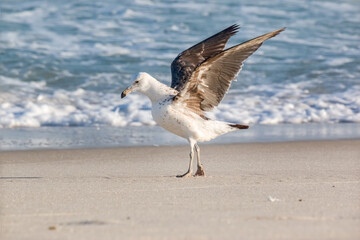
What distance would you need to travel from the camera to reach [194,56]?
7574mm

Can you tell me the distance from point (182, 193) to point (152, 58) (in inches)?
403

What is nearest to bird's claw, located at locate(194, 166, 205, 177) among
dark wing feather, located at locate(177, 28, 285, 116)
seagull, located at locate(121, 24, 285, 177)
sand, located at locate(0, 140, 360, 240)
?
seagull, located at locate(121, 24, 285, 177)

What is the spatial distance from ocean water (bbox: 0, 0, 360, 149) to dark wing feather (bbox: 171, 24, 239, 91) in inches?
51.6

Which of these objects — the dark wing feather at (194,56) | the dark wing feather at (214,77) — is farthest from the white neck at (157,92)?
the dark wing feather at (194,56)

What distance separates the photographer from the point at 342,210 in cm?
442

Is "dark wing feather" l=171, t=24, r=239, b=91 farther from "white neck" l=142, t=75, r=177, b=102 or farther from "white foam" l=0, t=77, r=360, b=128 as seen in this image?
"white foam" l=0, t=77, r=360, b=128

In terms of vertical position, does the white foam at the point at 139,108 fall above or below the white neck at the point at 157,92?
below

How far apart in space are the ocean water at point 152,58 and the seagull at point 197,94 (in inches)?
80.0

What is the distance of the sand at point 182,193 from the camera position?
3.87 metres

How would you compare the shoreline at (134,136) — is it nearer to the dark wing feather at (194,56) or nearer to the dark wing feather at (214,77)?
the dark wing feather at (194,56)

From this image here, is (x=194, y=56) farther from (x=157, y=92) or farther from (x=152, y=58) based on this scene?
(x=152, y=58)

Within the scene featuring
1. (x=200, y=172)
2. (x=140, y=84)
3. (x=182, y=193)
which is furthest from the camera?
(x=140, y=84)

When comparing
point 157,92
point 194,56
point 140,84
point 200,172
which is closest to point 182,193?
point 200,172

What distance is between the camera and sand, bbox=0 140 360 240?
12.7 feet
